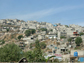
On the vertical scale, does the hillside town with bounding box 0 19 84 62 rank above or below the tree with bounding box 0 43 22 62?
below

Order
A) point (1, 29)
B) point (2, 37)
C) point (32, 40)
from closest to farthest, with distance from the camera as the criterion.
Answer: point (32, 40), point (2, 37), point (1, 29)

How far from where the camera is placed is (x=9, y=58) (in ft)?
62.3

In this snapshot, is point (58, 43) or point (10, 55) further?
point (58, 43)

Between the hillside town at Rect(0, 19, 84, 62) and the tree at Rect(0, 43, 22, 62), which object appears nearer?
the tree at Rect(0, 43, 22, 62)

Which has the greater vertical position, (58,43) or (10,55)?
(10,55)

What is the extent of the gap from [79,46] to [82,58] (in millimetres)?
25953

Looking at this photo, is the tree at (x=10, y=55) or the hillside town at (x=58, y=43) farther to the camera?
the hillside town at (x=58, y=43)

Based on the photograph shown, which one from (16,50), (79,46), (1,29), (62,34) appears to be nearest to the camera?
(16,50)

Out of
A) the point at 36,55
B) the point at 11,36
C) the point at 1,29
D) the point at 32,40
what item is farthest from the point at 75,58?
the point at 1,29

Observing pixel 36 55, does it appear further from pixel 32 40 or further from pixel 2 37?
pixel 2 37

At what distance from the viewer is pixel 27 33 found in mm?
65750

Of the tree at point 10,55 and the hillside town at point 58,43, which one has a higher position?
the tree at point 10,55

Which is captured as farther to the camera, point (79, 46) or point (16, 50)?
point (79, 46)

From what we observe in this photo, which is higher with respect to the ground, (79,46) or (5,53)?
(5,53)
